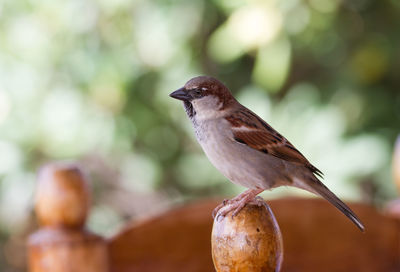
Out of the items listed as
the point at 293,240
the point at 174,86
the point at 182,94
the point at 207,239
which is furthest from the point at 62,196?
the point at 174,86

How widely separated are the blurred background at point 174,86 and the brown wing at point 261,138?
1.55m

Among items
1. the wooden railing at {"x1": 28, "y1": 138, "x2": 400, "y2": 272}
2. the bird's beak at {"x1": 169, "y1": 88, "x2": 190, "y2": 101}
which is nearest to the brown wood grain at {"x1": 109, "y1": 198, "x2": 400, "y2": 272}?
the wooden railing at {"x1": 28, "y1": 138, "x2": 400, "y2": 272}

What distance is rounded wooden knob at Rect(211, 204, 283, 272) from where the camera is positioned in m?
0.89

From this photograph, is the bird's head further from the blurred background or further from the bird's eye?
the blurred background

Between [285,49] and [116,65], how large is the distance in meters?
0.85

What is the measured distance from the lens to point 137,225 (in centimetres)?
162

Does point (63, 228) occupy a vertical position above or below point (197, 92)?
below

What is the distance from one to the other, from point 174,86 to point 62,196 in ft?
5.48

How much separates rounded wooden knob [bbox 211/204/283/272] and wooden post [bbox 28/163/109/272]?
0.56 m

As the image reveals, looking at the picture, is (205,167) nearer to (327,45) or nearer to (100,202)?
(100,202)

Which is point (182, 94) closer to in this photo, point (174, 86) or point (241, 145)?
point (241, 145)

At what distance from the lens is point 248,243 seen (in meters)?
0.89

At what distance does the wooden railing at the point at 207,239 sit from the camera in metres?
0.91

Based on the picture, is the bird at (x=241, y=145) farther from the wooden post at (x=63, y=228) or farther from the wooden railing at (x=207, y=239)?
the wooden post at (x=63, y=228)
